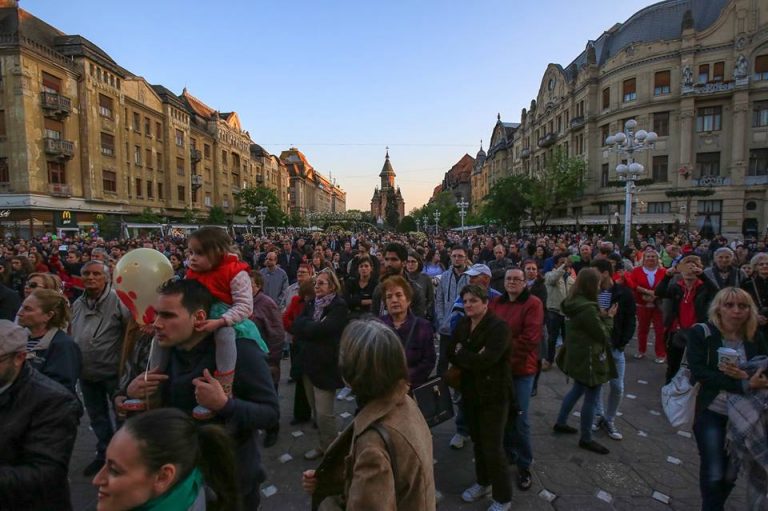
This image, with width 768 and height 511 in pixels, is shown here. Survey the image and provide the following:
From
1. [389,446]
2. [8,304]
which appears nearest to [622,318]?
[389,446]

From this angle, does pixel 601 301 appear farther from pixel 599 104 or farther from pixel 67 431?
pixel 599 104

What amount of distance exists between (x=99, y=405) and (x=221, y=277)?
9.45 ft

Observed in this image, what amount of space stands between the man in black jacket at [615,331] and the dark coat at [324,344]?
291cm

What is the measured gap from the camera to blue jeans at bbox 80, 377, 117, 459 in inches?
160

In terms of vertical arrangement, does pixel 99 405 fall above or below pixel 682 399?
below

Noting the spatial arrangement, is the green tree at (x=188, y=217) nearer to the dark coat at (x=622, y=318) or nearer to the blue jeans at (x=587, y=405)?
the dark coat at (x=622, y=318)

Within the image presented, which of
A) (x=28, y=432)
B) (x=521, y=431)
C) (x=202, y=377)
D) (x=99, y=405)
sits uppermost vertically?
(x=202, y=377)

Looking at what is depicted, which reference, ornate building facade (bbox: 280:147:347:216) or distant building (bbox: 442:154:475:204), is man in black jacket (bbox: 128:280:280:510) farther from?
distant building (bbox: 442:154:475:204)

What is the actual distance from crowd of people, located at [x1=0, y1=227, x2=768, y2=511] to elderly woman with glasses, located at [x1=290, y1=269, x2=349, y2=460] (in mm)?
21

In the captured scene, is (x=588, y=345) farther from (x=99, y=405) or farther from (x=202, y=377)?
(x=99, y=405)

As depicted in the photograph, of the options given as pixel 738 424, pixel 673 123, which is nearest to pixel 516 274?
pixel 738 424

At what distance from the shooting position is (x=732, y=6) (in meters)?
33.0

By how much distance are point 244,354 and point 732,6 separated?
4660 cm

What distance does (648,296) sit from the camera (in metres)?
7.10
